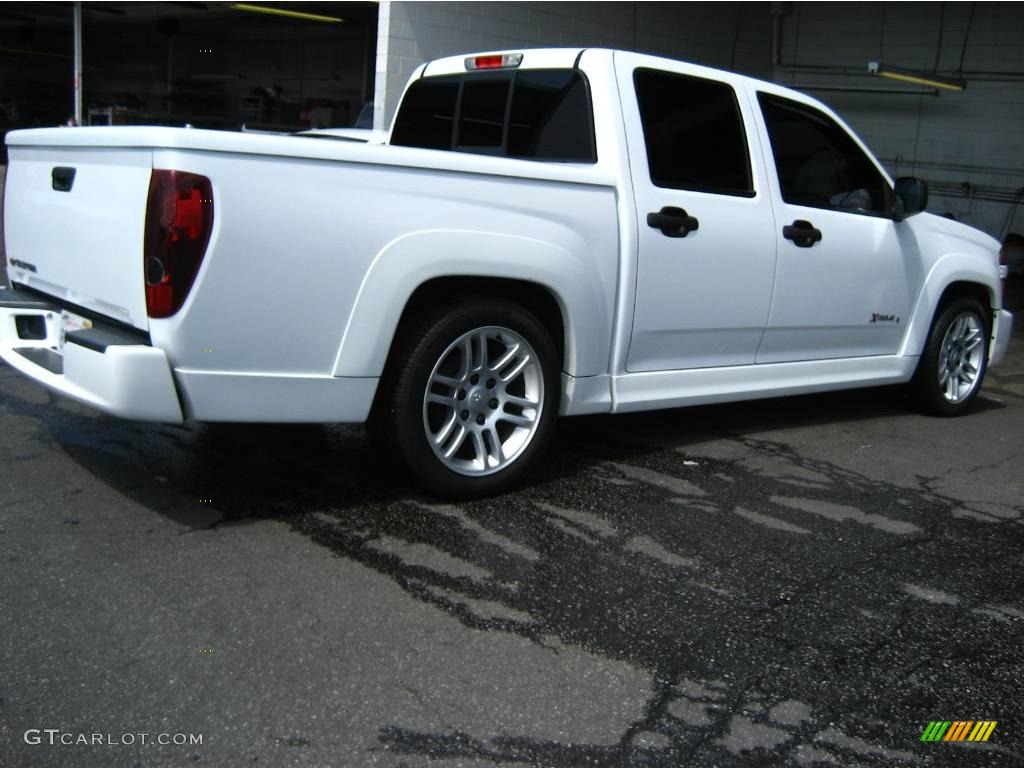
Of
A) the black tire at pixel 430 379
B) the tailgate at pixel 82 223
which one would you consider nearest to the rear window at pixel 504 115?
the black tire at pixel 430 379

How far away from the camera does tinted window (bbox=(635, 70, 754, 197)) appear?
4.78 m

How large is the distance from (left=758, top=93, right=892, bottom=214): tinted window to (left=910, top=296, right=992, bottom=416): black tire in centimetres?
93

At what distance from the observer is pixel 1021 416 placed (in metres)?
7.05

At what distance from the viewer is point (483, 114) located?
5305 millimetres

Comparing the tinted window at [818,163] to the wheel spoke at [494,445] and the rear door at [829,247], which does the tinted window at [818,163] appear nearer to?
the rear door at [829,247]

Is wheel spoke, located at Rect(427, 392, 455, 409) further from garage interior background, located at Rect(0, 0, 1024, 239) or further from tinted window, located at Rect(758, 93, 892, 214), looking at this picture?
garage interior background, located at Rect(0, 0, 1024, 239)

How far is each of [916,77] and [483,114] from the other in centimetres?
1281

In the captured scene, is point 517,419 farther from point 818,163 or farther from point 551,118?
point 818,163

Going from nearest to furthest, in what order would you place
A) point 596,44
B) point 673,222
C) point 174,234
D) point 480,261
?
point 174,234, point 480,261, point 673,222, point 596,44

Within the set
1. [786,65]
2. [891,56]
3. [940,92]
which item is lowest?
[940,92]

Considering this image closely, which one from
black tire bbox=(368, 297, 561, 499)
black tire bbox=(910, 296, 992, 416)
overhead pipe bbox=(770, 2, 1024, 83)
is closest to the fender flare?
black tire bbox=(368, 297, 561, 499)

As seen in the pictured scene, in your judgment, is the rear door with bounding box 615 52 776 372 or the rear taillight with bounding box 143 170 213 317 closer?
the rear taillight with bounding box 143 170 213 317

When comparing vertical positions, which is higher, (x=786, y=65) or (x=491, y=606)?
(x=786, y=65)

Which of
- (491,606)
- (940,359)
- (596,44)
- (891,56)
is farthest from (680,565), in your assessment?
(891,56)
